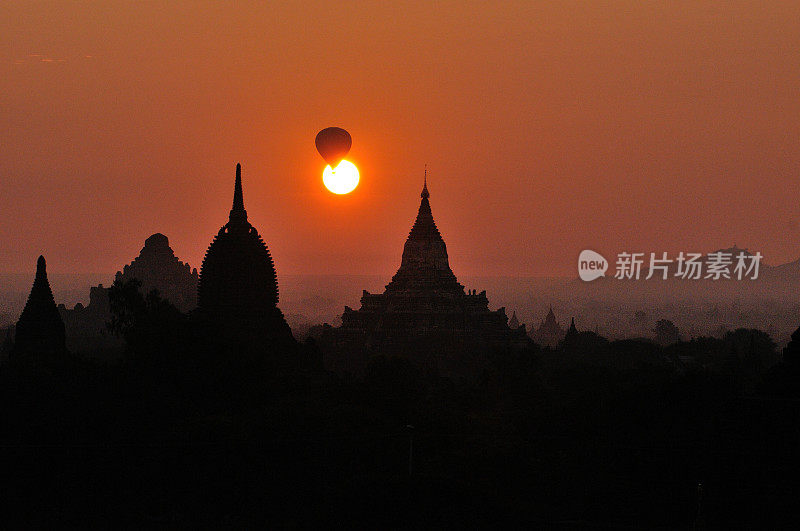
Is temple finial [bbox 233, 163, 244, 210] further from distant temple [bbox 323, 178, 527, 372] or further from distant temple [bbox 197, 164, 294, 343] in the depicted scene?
distant temple [bbox 323, 178, 527, 372]

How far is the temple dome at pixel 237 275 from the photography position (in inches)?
5015

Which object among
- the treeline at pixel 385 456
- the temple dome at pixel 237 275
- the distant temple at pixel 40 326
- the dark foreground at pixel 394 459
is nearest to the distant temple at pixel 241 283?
the temple dome at pixel 237 275

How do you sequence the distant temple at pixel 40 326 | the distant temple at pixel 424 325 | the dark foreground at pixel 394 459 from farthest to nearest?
1. the distant temple at pixel 424 325
2. the distant temple at pixel 40 326
3. the dark foreground at pixel 394 459

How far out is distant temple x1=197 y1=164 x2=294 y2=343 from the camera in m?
127

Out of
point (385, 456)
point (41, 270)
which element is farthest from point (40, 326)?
point (385, 456)

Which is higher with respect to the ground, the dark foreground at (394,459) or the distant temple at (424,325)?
the distant temple at (424,325)

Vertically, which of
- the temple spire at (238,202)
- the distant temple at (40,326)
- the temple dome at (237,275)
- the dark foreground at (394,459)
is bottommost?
the dark foreground at (394,459)

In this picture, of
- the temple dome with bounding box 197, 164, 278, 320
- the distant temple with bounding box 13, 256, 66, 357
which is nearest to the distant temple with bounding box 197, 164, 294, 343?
the temple dome with bounding box 197, 164, 278, 320

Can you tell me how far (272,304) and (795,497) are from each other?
69484 millimetres

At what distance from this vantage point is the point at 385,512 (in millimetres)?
59375

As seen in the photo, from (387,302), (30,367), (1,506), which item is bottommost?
(1,506)

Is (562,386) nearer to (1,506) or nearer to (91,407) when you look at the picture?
(91,407)

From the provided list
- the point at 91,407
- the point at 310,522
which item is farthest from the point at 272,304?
the point at 310,522

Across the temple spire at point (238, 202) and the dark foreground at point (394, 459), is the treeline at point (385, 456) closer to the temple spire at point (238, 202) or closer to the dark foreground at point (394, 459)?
the dark foreground at point (394, 459)
